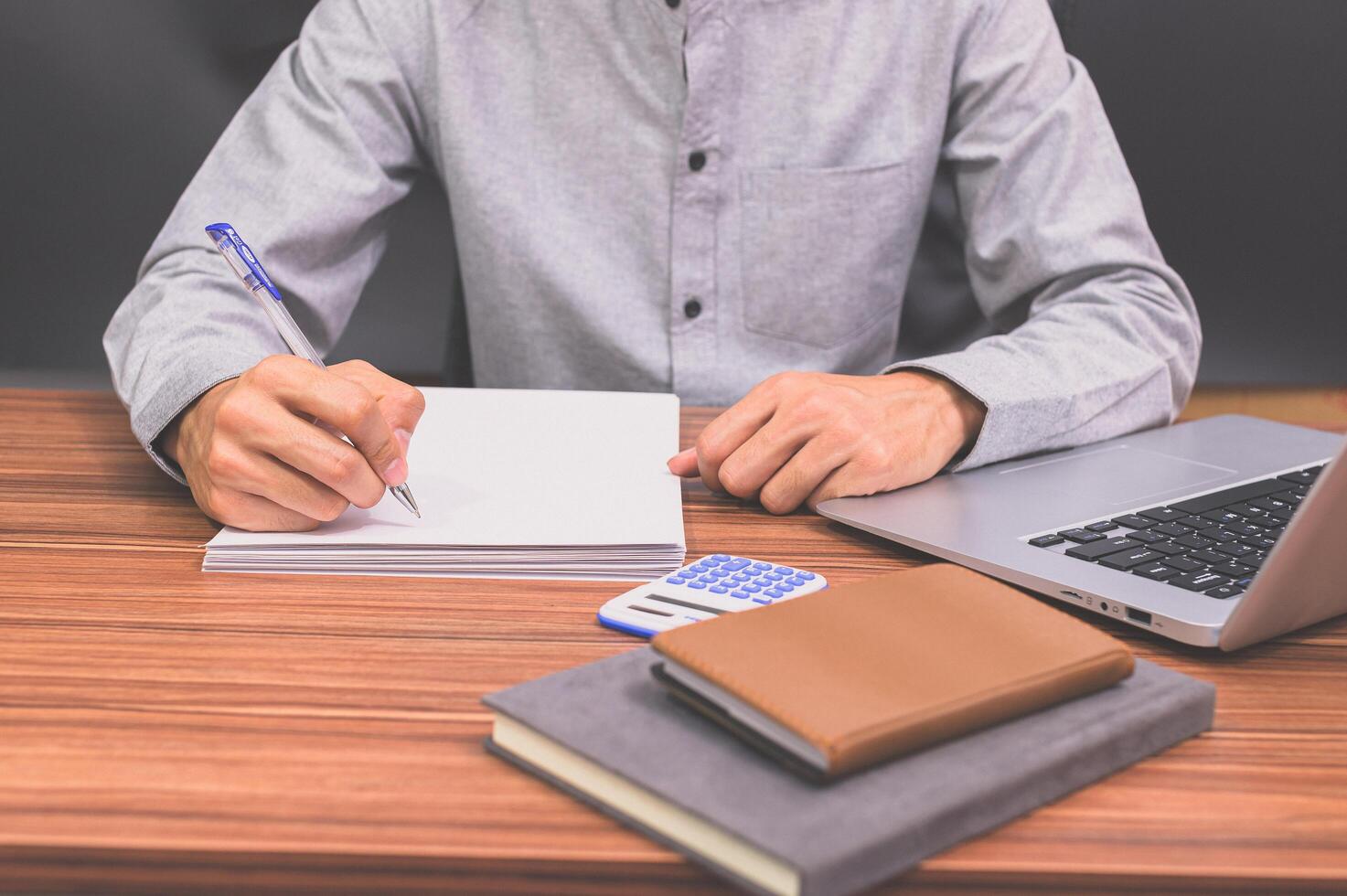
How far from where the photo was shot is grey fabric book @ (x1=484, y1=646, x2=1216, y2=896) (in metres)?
0.40

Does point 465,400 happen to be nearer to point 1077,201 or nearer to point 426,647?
point 426,647

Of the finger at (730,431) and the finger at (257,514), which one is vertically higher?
the finger at (730,431)

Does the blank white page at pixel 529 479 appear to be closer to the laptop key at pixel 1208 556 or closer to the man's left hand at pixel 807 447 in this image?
the man's left hand at pixel 807 447

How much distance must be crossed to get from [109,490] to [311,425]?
22 cm

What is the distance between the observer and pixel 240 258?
2.63 ft

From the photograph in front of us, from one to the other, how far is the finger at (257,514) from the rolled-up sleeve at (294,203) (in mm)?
199

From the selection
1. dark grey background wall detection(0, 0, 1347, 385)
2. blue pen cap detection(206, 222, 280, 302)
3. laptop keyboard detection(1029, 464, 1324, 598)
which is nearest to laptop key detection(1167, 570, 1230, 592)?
laptop keyboard detection(1029, 464, 1324, 598)

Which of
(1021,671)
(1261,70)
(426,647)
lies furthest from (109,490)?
(1261,70)

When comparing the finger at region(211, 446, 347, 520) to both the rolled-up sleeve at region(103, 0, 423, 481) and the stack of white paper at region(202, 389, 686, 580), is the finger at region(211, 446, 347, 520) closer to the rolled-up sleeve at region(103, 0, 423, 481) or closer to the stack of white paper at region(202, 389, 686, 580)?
the stack of white paper at region(202, 389, 686, 580)

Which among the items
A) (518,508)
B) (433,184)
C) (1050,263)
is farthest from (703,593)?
(433,184)

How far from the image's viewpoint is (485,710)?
0.53m

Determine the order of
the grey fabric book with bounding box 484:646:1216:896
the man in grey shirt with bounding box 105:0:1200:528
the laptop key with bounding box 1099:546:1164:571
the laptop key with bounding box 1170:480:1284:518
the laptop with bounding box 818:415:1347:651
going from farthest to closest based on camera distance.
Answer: the man in grey shirt with bounding box 105:0:1200:528 → the laptop key with bounding box 1170:480:1284:518 → the laptop key with bounding box 1099:546:1164:571 → the laptop with bounding box 818:415:1347:651 → the grey fabric book with bounding box 484:646:1216:896

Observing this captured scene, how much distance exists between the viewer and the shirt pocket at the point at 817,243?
1284mm

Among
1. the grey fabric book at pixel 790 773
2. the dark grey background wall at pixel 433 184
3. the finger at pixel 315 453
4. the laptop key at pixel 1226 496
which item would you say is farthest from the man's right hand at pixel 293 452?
the dark grey background wall at pixel 433 184
